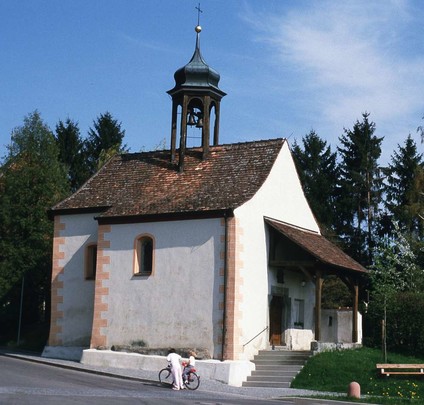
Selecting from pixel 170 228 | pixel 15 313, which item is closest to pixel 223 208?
pixel 170 228

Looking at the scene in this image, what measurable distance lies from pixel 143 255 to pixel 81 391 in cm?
899

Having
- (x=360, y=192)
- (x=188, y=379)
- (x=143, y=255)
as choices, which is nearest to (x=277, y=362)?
(x=188, y=379)

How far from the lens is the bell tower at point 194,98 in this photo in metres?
31.6

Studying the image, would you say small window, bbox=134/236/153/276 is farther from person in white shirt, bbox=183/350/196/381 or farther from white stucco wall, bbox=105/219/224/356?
person in white shirt, bbox=183/350/196/381

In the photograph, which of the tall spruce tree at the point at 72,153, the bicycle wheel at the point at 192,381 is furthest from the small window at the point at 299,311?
the tall spruce tree at the point at 72,153

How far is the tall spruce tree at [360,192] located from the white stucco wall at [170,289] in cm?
2501

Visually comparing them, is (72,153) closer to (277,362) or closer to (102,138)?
(102,138)

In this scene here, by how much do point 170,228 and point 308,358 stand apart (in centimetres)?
629

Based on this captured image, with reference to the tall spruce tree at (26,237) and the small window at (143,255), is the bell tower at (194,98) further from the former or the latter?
the tall spruce tree at (26,237)

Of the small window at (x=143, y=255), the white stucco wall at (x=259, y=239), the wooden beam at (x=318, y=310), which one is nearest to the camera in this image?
the white stucco wall at (x=259, y=239)

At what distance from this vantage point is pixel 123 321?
28984mm

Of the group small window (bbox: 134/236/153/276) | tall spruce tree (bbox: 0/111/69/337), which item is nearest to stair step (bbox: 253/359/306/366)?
small window (bbox: 134/236/153/276)

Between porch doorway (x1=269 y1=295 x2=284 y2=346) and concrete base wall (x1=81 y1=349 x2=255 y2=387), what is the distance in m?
3.14

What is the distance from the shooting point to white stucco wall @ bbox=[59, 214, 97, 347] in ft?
101
